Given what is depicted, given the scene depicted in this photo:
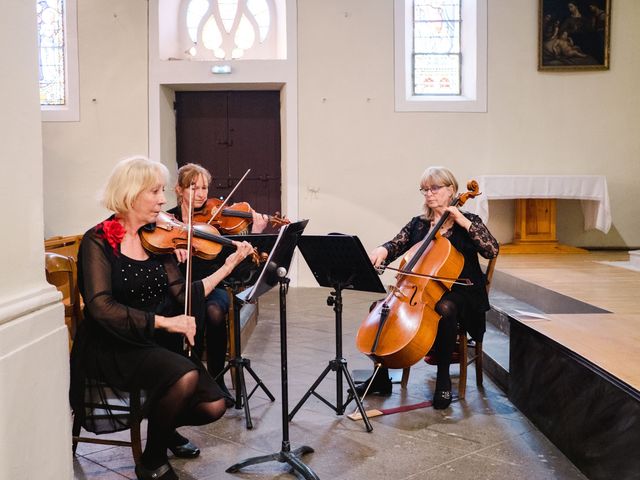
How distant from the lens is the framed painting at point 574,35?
7.69 meters

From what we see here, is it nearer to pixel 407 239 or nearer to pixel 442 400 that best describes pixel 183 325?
pixel 442 400

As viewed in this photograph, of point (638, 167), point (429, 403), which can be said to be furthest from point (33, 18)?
point (638, 167)

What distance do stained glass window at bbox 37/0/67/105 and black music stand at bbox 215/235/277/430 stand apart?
17.3 feet

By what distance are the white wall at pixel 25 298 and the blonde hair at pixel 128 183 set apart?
2.60 feet

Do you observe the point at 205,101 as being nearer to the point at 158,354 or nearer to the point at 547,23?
the point at 547,23

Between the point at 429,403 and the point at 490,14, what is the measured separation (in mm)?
5457

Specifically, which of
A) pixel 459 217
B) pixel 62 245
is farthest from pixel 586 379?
pixel 62 245

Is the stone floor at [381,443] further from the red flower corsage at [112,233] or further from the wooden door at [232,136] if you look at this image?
the wooden door at [232,136]

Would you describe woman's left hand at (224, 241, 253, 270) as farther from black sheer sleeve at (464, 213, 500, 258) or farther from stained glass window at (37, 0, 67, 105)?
stained glass window at (37, 0, 67, 105)

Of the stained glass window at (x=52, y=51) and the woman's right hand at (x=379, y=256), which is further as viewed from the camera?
the stained glass window at (x=52, y=51)

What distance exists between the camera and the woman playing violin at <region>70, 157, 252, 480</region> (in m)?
2.52

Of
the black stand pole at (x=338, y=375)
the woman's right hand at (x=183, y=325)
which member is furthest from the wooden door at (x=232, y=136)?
the woman's right hand at (x=183, y=325)

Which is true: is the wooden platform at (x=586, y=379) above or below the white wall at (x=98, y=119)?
below

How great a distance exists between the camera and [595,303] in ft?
14.2
